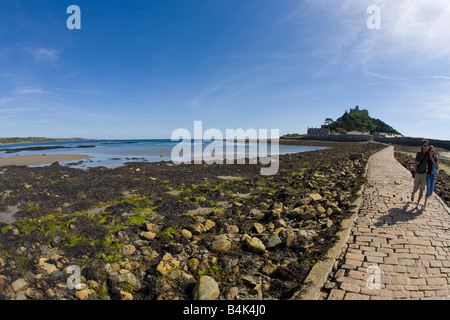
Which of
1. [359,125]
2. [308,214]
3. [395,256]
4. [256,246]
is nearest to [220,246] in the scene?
[256,246]

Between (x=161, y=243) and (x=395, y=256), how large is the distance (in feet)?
15.2

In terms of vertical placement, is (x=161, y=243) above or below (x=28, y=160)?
below

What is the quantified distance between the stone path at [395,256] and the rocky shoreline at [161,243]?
557 millimetres

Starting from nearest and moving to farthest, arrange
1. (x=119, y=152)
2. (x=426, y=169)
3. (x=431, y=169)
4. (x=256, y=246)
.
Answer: (x=256, y=246), (x=431, y=169), (x=426, y=169), (x=119, y=152)

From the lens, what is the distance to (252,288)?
3691 mm

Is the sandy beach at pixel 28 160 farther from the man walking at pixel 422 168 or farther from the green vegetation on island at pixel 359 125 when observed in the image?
the green vegetation on island at pixel 359 125

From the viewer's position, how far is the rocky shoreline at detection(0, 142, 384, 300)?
12.0ft

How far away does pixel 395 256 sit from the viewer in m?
4.24

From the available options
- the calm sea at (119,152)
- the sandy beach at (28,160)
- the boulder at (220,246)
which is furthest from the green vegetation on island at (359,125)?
the boulder at (220,246)

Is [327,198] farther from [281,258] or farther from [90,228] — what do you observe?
[90,228]

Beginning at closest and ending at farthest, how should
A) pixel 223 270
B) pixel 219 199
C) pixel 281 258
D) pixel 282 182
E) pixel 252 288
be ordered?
pixel 252 288 → pixel 223 270 → pixel 281 258 → pixel 219 199 → pixel 282 182

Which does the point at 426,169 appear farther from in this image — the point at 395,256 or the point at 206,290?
the point at 206,290
